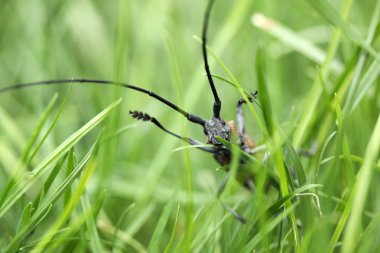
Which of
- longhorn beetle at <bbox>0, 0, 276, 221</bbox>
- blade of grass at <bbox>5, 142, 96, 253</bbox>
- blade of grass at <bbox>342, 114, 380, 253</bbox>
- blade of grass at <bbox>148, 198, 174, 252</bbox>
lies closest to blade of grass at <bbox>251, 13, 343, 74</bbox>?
longhorn beetle at <bbox>0, 0, 276, 221</bbox>

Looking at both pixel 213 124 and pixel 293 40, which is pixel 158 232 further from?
pixel 293 40

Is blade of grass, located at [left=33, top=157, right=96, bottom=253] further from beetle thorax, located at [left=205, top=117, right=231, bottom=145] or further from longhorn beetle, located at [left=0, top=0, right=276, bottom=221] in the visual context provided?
beetle thorax, located at [left=205, top=117, right=231, bottom=145]

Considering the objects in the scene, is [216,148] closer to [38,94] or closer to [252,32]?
[38,94]

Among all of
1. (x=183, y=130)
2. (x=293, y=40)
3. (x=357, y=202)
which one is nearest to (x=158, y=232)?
(x=183, y=130)

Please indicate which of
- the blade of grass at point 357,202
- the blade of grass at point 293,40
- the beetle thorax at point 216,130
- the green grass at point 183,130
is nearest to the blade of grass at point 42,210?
the green grass at point 183,130

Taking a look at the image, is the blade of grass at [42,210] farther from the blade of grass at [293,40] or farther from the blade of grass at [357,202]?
the blade of grass at [293,40]

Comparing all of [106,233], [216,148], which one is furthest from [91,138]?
[216,148]
